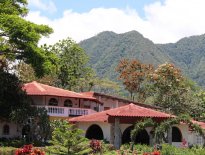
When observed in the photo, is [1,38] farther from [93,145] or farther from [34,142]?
[93,145]

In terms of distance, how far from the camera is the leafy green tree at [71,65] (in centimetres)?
6134

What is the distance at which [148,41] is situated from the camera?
589 feet

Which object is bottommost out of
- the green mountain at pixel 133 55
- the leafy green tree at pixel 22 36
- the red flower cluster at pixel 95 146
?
the red flower cluster at pixel 95 146

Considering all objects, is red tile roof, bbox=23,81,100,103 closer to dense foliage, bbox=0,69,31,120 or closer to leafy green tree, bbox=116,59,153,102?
dense foliage, bbox=0,69,31,120

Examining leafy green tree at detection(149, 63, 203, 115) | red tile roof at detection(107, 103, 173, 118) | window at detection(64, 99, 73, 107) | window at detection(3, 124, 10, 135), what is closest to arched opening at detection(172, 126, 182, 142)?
red tile roof at detection(107, 103, 173, 118)

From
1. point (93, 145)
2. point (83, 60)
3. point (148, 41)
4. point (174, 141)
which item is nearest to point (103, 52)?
point (148, 41)

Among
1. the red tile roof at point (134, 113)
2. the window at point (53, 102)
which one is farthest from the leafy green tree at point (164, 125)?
the window at point (53, 102)

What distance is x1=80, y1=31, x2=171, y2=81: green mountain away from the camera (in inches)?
6467

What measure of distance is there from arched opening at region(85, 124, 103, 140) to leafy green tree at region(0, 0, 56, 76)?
7094 mm

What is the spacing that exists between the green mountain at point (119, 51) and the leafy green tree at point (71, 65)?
90.5 m

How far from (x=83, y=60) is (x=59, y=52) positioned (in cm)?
367

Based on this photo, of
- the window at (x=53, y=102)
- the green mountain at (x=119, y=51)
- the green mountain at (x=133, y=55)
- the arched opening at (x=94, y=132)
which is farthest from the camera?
the green mountain at (x=133, y=55)

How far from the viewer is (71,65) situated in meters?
62.2

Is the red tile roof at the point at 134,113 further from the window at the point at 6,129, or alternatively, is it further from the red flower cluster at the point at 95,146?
the window at the point at 6,129
